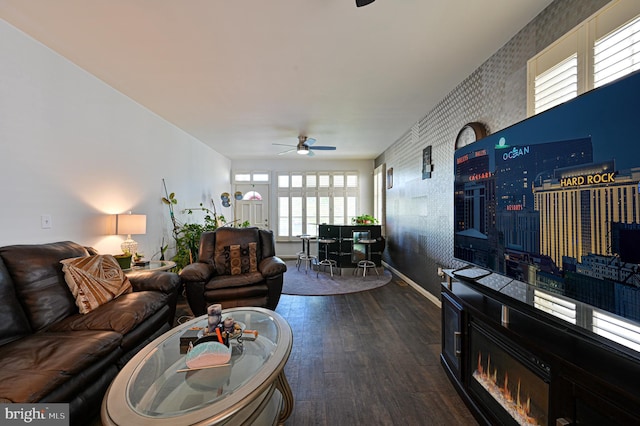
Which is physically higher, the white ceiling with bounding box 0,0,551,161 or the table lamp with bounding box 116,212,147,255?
the white ceiling with bounding box 0,0,551,161

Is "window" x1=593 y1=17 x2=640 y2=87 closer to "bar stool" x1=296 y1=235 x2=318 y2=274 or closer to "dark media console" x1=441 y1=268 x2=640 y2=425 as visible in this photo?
"dark media console" x1=441 y1=268 x2=640 y2=425

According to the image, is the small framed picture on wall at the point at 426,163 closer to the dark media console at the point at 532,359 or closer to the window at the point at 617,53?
the dark media console at the point at 532,359

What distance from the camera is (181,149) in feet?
15.5

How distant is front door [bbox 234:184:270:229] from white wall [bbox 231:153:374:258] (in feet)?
0.57

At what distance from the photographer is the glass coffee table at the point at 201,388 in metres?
1.07

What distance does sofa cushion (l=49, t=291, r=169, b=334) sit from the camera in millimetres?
1811

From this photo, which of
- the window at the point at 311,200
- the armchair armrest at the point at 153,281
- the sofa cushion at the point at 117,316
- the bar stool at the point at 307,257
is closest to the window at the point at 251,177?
the window at the point at 311,200

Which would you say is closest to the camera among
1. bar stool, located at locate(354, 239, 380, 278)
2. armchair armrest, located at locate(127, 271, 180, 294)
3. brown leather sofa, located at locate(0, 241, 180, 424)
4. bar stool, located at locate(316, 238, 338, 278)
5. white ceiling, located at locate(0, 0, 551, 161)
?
brown leather sofa, located at locate(0, 241, 180, 424)

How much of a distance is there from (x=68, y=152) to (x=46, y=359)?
6.80 ft

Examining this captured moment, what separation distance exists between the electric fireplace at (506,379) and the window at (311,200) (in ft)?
19.0

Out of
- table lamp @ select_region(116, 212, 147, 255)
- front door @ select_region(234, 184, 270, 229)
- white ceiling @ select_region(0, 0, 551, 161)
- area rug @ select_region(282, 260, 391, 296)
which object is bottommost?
area rug @ select_region(282, 260, 391, 296)

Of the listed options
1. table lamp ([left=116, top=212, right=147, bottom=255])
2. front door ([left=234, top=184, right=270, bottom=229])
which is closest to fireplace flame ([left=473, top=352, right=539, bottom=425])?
table lamp ([left=116, top=212, right=147, bottom=255])

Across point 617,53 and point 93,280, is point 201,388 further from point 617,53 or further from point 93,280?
point 617,53

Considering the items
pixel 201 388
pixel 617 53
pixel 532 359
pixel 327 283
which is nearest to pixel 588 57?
pixel 617 53
